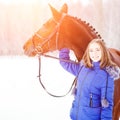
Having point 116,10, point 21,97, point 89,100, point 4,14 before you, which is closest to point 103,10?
point 116,10

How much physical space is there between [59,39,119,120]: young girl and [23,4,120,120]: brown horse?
216 mm

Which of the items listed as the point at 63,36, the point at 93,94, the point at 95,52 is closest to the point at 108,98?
the point at 93,94

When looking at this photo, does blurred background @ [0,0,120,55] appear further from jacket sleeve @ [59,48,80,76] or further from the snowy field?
jacket sleeve @ [59,48,80,76]

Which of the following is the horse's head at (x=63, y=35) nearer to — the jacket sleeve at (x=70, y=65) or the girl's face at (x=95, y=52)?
the jacket sleeve at (x=70, y=65)

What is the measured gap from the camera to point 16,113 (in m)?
2.41

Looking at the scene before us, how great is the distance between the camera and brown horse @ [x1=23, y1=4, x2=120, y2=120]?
154 cm

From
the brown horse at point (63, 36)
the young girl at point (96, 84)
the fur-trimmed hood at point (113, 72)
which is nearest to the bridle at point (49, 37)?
the brown horse at point (63, 36)

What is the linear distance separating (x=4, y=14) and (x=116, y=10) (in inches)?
34.8

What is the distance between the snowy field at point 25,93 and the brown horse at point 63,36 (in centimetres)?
85

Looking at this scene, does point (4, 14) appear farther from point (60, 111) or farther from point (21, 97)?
point (60, 111)

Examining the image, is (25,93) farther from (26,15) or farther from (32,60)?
(26,15)

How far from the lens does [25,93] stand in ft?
8.23

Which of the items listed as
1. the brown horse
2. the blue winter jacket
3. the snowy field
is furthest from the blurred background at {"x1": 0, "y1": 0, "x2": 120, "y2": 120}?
the blue winter jacket

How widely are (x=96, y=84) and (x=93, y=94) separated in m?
0.05
